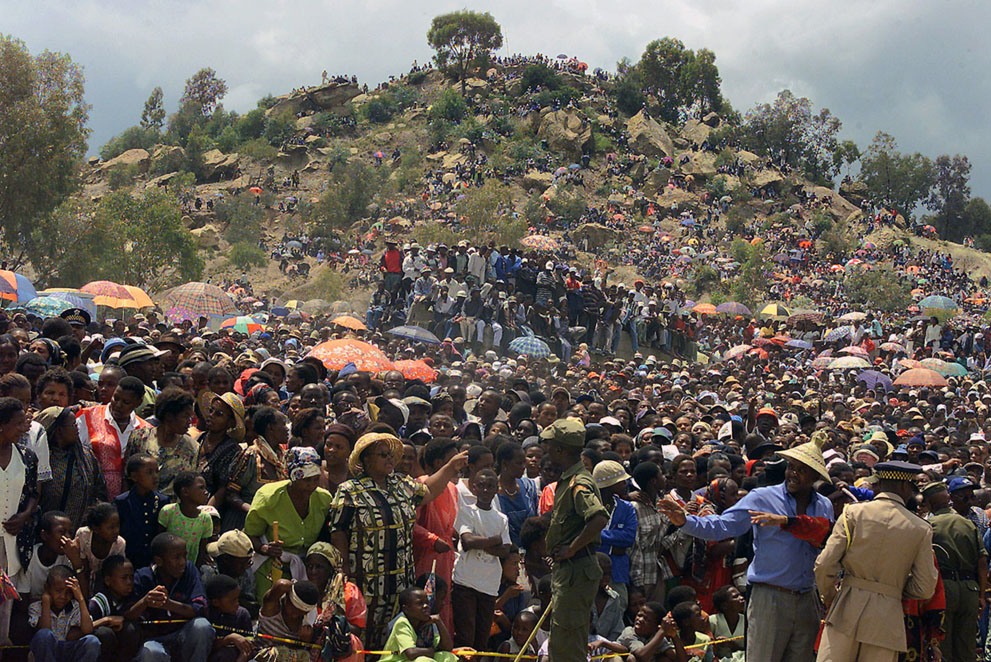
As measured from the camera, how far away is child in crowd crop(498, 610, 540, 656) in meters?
5.82

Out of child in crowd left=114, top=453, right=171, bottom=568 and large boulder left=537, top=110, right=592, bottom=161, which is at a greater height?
large boulder left=537, top=110, right=592, bottom=161

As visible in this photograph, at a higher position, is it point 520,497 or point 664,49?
point 664,49

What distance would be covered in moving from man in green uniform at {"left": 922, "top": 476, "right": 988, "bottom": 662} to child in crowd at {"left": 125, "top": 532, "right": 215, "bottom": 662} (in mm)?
5013

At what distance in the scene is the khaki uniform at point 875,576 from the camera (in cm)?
493

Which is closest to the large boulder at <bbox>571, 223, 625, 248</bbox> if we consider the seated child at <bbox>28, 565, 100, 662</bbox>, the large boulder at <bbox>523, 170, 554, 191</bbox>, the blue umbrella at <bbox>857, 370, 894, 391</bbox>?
the large boulder at <bbox>523, 170, 554, 191</bbox>

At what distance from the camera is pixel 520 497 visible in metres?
6.59

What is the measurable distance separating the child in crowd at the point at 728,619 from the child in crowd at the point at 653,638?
1.21 ft

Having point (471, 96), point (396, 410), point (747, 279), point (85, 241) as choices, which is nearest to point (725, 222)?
point (747, 279)

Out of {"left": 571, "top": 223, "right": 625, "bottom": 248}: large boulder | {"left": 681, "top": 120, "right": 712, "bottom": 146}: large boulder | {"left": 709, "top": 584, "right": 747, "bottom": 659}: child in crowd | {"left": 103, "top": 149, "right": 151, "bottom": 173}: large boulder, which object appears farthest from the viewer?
{"left": 681, "top": 120, "right": 712, "bottom": 146}: large boulder

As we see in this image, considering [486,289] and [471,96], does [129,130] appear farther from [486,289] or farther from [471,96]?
[486,289]

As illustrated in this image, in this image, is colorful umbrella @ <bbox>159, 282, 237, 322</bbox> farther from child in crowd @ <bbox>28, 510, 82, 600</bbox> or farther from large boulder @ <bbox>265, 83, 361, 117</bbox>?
large boulder @ <bbox>265, 83, 361, 117</bbox>

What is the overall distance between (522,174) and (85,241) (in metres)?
34.0

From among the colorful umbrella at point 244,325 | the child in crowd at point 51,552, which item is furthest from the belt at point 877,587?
the colorful umbrella at point 244,325

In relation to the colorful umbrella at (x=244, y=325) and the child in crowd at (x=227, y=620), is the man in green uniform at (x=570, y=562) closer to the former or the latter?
the child in crowd at (x=227, y=620)
